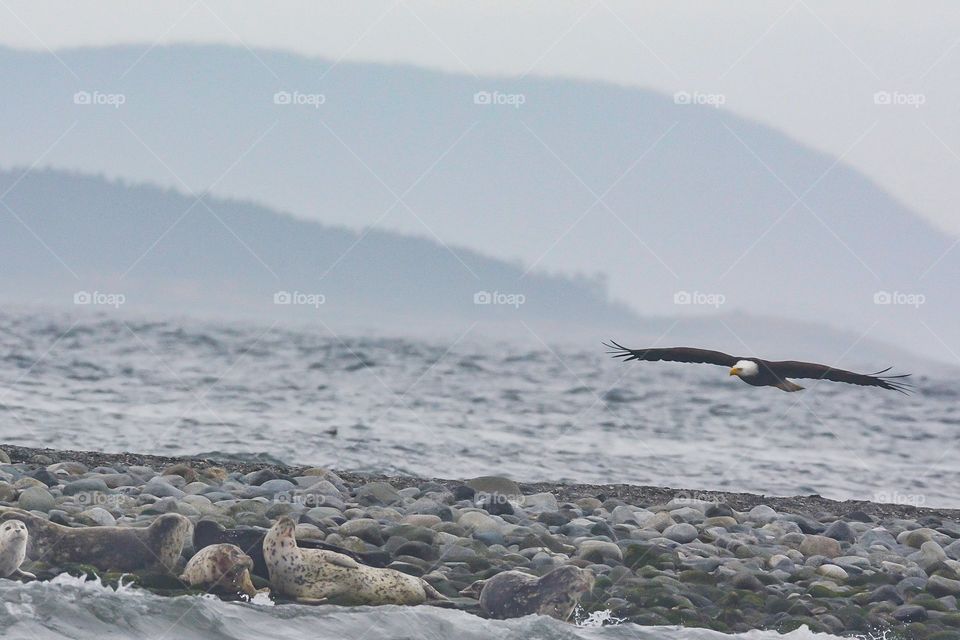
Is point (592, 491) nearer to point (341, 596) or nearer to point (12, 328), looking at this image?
point (341, 596)

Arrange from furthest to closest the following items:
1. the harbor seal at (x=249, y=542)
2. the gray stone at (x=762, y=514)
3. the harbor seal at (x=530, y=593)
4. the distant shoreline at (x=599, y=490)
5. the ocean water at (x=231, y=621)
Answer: the distant shoreline at (x=599, y=490) → the gray stone at (x=762, y=514) → the harbor seal at (x=249, y=542) → the harbor seal at (x=530, y=593) → the ocean water at (x=231, y=621)

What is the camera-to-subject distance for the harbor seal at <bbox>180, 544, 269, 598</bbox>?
7156 mm

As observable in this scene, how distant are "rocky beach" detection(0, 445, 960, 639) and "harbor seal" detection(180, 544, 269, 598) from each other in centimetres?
9

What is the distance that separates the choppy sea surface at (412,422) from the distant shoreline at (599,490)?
3.65 ft

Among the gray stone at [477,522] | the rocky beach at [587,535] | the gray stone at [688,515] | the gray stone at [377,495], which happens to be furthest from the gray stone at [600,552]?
the gray stone at [377,495]

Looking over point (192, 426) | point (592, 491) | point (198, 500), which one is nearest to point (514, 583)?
point (198, 500)

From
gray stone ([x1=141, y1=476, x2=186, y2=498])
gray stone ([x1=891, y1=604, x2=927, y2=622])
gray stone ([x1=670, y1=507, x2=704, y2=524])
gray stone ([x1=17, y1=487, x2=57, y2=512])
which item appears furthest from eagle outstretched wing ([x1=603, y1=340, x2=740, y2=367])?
gray stone ([x1=17, y1=487, x2=57, y2=512])

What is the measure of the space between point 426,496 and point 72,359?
11.6 metres

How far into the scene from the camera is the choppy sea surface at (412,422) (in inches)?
274
